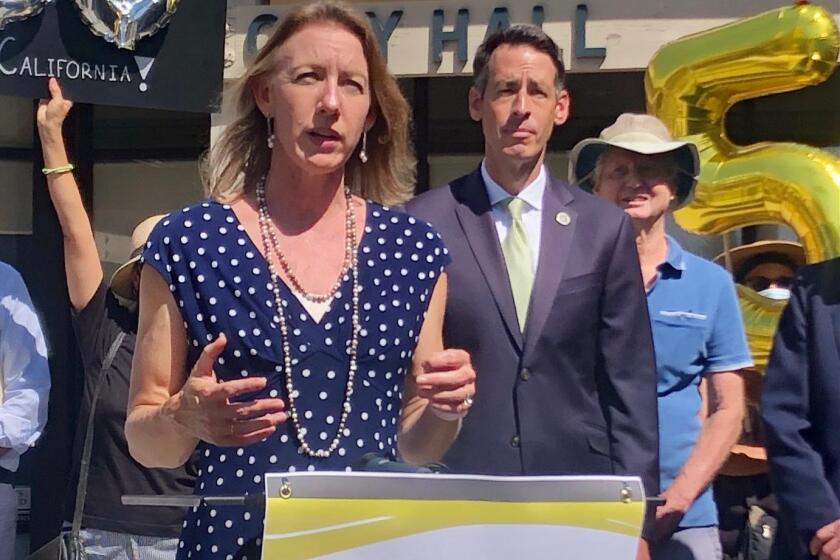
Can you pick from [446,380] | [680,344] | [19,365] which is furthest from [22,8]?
Answer: [446,380]

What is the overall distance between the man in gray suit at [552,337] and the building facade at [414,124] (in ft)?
9.42

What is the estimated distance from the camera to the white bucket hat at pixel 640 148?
→ 11.4 feet

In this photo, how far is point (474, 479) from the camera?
1.72 metres

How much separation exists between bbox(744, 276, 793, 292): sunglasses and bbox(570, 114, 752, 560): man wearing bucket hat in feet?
4.33

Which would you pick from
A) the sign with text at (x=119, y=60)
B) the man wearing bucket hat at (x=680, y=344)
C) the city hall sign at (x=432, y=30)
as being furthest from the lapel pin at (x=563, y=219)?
the city hall sign at (x=432, y=30)

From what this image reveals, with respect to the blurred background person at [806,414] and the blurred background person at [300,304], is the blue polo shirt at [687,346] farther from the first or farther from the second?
the blurred background person at [300,304]

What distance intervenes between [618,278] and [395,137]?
74cm

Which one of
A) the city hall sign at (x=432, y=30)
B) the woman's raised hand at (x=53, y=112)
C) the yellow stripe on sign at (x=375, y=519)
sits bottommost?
the yellow stripe on sign at (x=375, y=519)

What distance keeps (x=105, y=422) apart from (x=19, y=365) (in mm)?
415

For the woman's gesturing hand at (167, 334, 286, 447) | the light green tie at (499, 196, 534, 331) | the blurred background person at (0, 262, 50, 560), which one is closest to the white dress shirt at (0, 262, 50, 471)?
the blurred background person at (0, 262, 50, 560)

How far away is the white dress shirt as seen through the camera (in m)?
3.82

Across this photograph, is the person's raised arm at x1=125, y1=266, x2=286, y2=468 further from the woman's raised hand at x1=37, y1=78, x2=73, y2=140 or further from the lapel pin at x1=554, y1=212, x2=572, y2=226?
the woman's raised hand at x1=37, y1=78, x2=73, y2=140

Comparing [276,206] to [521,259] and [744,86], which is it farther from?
[744,86]

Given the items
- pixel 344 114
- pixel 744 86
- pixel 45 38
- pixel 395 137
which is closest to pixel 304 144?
pixel 344 114
